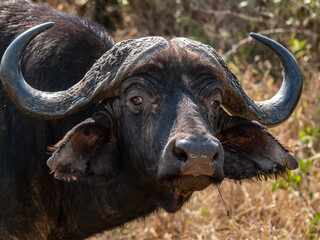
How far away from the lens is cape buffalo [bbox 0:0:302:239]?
383cm

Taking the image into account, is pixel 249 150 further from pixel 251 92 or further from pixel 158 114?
pixel 251 92

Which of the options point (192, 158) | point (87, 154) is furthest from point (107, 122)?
point (192, 158)

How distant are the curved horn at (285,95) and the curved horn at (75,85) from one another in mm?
799

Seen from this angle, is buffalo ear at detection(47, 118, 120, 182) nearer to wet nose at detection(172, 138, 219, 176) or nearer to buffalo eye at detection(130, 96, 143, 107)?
buffalo eye at detection(130, 96, 143, 107)

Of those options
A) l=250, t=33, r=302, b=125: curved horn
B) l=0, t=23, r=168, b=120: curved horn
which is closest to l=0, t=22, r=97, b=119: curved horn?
l=0, t=23, r=168, b=120: curved horn

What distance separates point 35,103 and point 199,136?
41.1 inches

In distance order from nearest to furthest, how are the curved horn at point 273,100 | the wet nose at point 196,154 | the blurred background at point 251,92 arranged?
the wet nose at point 196,154 < the curved horn at point 273,100 < the blurred background at point 251,92

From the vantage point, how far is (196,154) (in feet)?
11.1

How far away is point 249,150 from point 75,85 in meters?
1.23

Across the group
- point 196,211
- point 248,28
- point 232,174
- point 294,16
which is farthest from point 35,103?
point 248,28

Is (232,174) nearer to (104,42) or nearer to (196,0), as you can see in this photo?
(104,42)

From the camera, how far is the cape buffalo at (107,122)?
3.83 meters

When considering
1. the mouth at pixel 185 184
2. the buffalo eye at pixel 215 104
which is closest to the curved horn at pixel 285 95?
the buffalo eye at pixel 215 104

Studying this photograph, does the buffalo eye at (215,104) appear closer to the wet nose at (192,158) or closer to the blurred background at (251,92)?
the wet nose at (192,158)
